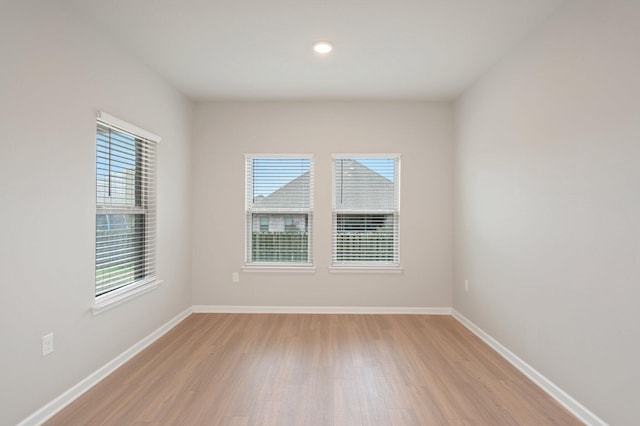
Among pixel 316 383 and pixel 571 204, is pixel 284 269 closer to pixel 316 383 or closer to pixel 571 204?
pixel 316 383

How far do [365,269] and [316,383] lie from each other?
75.6 inches

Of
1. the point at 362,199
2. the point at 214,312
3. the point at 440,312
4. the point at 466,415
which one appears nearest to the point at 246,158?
the point at 362,199

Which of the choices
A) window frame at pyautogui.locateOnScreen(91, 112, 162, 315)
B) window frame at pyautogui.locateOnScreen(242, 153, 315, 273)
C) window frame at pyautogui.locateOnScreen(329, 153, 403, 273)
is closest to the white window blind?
window frame at pyautogui.locateOnScreen(91, 112, 162, 315)

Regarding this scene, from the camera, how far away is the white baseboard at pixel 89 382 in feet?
6.51

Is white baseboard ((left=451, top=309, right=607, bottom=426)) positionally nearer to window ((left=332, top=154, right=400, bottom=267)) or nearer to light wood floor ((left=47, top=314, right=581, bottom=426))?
light wood floor ((left=47, top=314, right=581, bottom=426))

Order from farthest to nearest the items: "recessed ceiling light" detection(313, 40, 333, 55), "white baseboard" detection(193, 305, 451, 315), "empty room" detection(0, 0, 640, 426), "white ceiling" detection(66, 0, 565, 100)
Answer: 1. "white baseboard" detection(193, 305, 451, 315)
2. "recessed ceiling light" detection(313, 40, 333, 55)
3. "white ceiling" detection(66, 0, 565, 100)
4. "empty room" detection(0, 0, 640, 426)

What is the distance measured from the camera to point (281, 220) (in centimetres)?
430

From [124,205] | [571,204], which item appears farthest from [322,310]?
[571,204]

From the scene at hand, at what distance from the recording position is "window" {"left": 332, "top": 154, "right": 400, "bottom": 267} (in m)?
4.27

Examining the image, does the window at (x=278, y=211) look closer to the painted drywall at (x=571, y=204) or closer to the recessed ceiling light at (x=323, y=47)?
the recessed ceiling light at (x=323, y=47)

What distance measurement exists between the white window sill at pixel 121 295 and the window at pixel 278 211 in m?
1.30

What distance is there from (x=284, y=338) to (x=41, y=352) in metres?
1.95

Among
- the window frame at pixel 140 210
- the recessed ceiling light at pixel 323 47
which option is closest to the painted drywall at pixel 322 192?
the window frame at pixel 140 210

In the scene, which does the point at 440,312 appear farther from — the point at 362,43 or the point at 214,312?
the point at 362,43
